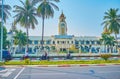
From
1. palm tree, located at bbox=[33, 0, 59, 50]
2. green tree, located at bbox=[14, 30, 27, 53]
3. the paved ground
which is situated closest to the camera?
the paved ground

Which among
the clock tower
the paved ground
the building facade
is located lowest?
the paved ground

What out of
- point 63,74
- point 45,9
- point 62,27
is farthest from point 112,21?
point 63,74

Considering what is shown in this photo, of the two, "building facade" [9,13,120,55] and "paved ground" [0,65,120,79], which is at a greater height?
"building facade" [9,13,120,55]

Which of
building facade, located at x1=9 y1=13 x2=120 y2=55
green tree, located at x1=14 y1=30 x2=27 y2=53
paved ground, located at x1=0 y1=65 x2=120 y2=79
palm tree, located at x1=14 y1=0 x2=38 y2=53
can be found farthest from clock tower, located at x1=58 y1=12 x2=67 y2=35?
paved ground, located at x1=0 y1=65 x2=120 y2=79

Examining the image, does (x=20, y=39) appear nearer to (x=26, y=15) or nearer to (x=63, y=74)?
(x=26, y=15)

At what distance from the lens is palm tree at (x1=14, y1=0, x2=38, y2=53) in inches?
2181

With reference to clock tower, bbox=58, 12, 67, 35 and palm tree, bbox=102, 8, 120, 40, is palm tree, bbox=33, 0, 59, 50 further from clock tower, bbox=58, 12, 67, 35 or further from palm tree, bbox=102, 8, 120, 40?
clock tower, bbox=58, 12, 67, 35

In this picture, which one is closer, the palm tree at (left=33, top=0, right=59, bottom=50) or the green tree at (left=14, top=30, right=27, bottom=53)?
the palm tree at (left=33, top=0, right=59, bottom=50)

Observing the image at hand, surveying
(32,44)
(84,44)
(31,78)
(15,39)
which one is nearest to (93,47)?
(84,44)

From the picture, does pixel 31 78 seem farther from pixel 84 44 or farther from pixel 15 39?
pixel 84 44

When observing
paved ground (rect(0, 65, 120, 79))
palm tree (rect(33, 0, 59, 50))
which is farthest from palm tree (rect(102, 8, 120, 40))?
paved ground (rect(0, 65, 120, 79))

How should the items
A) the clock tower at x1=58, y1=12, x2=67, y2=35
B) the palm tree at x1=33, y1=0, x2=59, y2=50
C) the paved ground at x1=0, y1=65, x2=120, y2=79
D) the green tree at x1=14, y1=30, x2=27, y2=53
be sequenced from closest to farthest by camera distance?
the paved ground at x1=0, y1=65, x2=120, y2=79
the palm tree at x1=33, y1=0, x2=59, y2=50
the green tree at x1=14, y1=30, x2=27, y2=53
the clock tower at x1=58, y1=12, x2=67, y2=35

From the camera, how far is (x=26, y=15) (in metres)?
55.7

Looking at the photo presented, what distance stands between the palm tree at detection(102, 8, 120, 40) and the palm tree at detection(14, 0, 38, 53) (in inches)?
774
